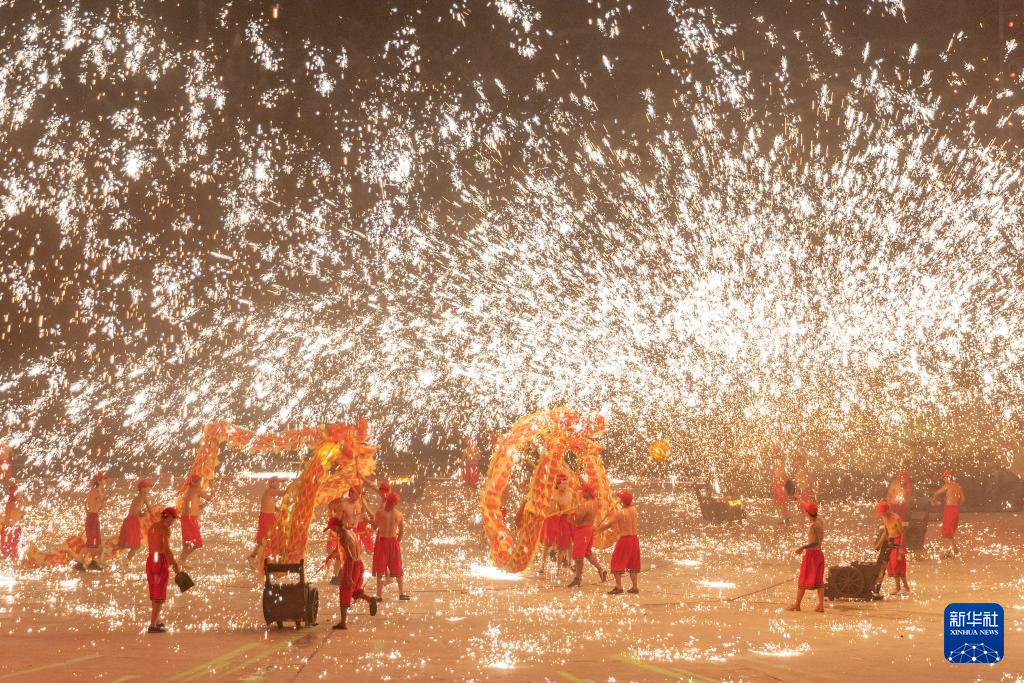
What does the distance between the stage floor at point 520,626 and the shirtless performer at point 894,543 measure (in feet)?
1.17

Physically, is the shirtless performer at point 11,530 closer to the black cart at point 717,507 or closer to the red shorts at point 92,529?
the red shorts at point 92,529

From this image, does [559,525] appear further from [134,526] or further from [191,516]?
[134,526]

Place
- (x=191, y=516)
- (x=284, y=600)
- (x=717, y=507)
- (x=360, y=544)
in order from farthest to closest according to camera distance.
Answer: (x=717, y=507), (x=191, y=516), (x=360, y=544), (x=284, y=600)

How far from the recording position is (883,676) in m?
7.61

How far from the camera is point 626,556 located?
43.0ft

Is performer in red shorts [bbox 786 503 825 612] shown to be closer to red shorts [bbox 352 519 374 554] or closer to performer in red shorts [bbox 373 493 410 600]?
performer in red shorts [bbox 373 493 410 600]

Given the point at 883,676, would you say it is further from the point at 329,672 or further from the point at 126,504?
the point at 126,504

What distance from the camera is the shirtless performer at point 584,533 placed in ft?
45.7

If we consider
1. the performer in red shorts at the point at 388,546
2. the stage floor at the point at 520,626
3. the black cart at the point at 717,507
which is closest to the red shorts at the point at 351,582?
the stage floor at the point at 520,626

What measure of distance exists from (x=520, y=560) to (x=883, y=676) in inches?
309

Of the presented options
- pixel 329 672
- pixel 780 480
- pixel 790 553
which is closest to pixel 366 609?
pixel 329 672

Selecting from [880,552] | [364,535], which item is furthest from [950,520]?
[364,535]

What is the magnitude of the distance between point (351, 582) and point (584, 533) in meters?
4.68

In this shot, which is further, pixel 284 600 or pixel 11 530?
pixel 11 530
